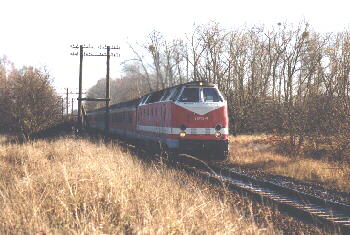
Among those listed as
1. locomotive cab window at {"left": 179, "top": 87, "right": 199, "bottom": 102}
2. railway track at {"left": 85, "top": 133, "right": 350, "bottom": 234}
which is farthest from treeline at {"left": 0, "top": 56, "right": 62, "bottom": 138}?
railway track at {"left": 85, "top": 133, "right": 350, "bottom": 234}

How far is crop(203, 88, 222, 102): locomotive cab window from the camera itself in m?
14.6

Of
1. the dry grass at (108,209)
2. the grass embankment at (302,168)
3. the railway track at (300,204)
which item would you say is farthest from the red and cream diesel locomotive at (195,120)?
the dry grass at (108,209)

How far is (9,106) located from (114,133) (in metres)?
7.40

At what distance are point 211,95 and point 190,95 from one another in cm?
73

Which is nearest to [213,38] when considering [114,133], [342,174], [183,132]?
[114,133]

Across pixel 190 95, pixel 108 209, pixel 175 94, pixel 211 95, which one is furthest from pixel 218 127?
pixel 108 209

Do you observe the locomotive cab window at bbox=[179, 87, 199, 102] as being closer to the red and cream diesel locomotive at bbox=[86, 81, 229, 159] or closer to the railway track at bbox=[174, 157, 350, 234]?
the red and cream diesel locomotive at bbox=[86, 81, 229, 159]

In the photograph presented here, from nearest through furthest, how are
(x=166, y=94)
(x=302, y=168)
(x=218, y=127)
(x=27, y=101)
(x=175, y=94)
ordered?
(x=302, y=168)
(x=218, y=127)
(x=175, y=94)
(x=166, y=94)
(x=27, y=101)

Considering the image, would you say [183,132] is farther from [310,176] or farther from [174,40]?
[174,40]

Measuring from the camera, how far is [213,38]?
3547 centimetres

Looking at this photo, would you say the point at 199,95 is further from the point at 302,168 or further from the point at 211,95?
the point at 302,168

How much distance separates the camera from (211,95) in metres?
14.7

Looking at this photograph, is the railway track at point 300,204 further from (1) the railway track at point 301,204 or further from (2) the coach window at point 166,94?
(2) the coach window at point 166,94

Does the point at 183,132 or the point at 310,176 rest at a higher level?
the point at 183,132
